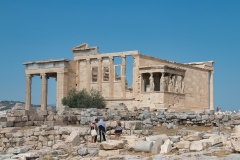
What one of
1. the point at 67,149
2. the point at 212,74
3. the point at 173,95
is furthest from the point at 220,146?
the point at 212,74

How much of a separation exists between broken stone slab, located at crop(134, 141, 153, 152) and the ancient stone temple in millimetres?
25336

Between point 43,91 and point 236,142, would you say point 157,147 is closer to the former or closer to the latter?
point 236,142

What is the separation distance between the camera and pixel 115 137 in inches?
637

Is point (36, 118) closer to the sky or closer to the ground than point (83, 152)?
closer to the sky

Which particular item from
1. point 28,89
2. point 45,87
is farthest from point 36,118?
point 28,89

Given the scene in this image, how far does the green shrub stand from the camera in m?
37.0

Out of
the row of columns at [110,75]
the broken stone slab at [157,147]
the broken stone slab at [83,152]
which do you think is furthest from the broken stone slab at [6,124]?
the row of columns at [110,75]

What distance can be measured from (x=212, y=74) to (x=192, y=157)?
3805 cm

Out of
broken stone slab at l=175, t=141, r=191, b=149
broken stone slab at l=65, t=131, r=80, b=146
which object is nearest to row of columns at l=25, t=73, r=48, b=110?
broken stone slab at l=65, t=131, r=80, b=146

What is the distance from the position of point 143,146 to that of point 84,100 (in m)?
24.9

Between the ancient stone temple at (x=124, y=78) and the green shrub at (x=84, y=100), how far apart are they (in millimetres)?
1832

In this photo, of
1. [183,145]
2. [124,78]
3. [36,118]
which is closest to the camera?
[183,145]

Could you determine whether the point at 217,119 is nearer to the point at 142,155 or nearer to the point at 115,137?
the point at 115,137

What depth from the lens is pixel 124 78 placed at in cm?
3994
